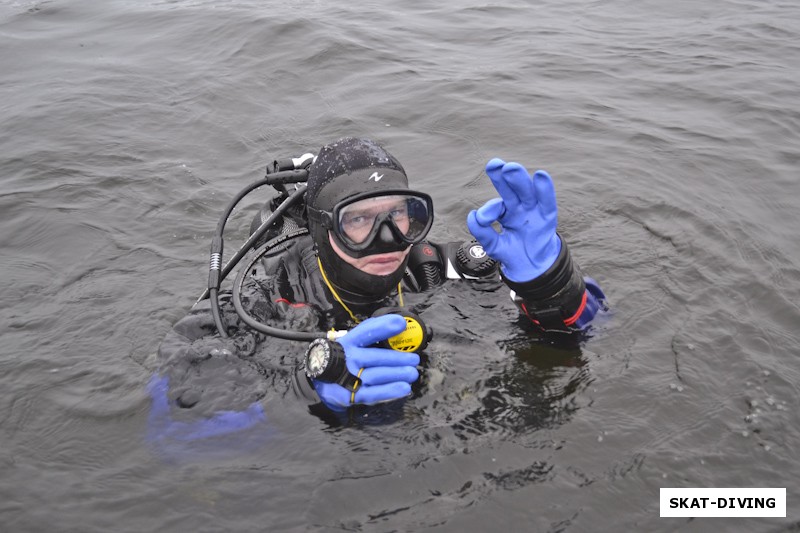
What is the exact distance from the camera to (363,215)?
11.1 ft

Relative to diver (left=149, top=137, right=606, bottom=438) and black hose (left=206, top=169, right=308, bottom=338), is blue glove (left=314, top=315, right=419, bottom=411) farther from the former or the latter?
black hose (left=206, top=169, right=308, bottom=338)

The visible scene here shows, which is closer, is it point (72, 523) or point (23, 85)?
point (72, 523)

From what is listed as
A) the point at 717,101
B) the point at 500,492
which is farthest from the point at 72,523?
the point at 717,101

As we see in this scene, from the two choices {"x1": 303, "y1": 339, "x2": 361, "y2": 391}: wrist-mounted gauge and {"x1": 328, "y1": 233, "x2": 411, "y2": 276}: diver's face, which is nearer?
{"x1": 303, "y1": 339, "x2": 361, "y2": 391}: wrist-mounted gauge

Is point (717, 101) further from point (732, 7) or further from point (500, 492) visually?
point (500, 492)

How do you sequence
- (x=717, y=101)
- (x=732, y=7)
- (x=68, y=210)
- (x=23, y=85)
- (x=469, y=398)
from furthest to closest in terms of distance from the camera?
(x=732, y=7) → (x=23, y=85) → (x=717, y=101) → (x=68, y=210) → (x=469, y=398)

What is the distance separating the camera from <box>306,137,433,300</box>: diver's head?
333cm

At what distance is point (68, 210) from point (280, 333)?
3628mm

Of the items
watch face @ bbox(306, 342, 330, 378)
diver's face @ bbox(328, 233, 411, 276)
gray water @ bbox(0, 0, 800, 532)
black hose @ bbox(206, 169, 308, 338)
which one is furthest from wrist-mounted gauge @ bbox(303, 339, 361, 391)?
black hose @ bbox(206, 169, 308, 338)

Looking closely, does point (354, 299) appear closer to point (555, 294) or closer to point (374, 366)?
point (374, 366)

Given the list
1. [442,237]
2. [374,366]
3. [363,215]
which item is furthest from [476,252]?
[442,237]

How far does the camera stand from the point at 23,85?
857 centimetres

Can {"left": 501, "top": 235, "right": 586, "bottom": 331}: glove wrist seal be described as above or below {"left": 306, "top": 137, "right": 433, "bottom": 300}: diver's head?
below

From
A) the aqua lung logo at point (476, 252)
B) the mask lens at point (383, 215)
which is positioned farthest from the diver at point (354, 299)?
the aqua lung logo at point (476, 252)
